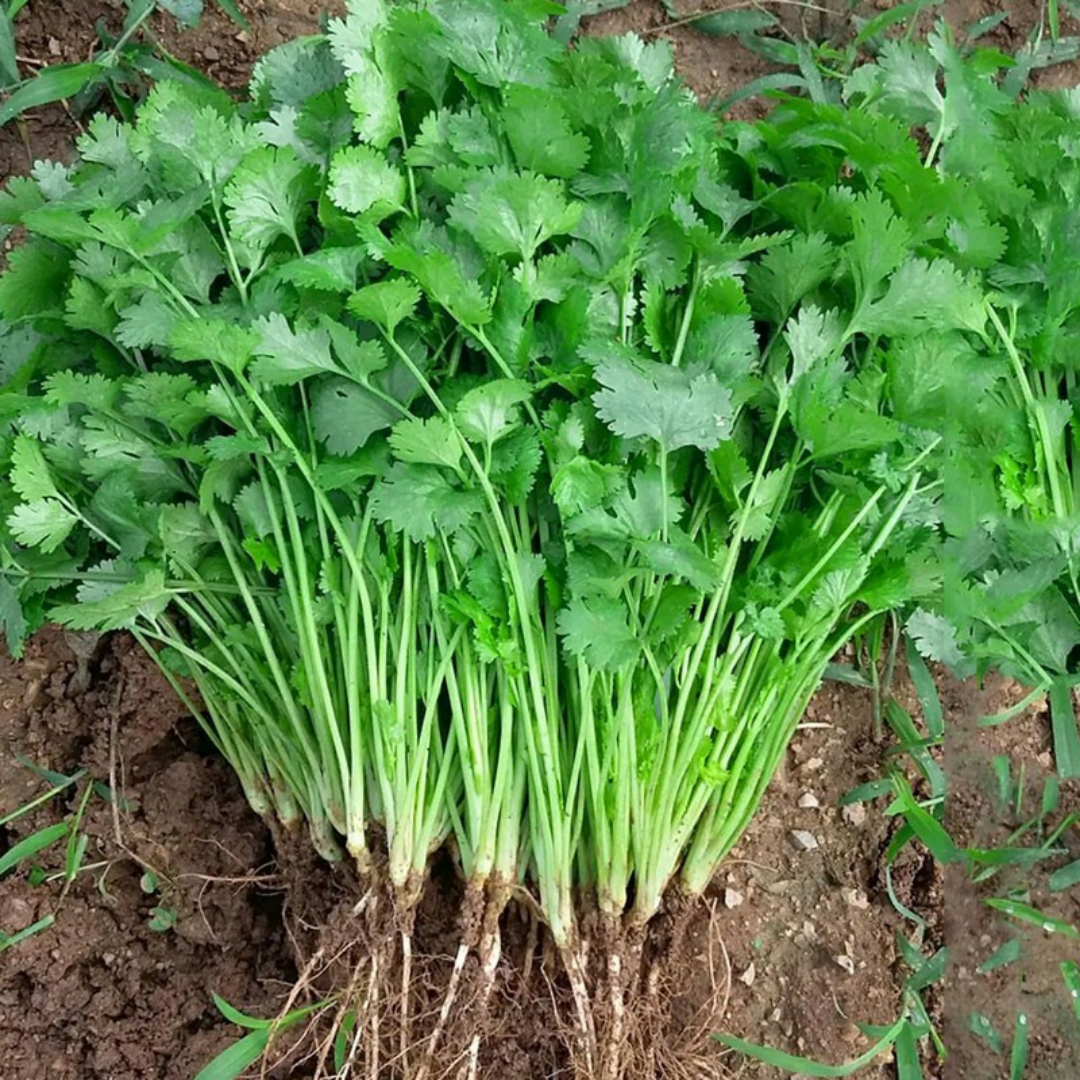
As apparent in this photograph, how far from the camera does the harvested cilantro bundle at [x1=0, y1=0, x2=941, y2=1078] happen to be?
1088mm

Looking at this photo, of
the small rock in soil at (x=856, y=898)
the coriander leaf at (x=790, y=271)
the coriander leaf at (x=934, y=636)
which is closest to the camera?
the coriander leaf at (x=790, y=271)

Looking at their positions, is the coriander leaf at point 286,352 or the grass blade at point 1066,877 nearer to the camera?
the coriander leaf at point 286,352

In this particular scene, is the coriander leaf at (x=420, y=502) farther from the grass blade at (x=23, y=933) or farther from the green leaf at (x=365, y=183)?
the grass blade at (x=23, y=933)

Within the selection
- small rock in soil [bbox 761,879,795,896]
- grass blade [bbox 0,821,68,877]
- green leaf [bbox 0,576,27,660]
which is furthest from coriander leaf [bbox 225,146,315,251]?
small rock in soil [bbox 761,879,795,896]

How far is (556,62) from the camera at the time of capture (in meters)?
1.21

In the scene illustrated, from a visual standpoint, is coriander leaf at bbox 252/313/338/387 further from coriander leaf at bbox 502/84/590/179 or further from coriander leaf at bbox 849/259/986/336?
coriander leaf at bbox 849/259/986/336

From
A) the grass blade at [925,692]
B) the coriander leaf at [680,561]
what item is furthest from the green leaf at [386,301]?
the grass blade at [925,692]

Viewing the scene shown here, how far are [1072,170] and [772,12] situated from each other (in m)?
0.56

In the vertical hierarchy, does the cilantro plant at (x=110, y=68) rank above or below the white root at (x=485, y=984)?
above

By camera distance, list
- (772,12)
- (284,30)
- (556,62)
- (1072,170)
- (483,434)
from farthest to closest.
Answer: (772,12)
(284,30)
(1072,170)
(556,62)
(483,434)

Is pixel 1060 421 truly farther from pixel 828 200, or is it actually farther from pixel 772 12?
pixel 772 12

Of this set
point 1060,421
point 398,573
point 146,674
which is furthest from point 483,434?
point 1060,421

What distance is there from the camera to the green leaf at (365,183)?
1076 millimetres

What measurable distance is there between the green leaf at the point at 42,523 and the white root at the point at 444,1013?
61 cm
